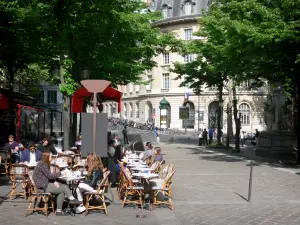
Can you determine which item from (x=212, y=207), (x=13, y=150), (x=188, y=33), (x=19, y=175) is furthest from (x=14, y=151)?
(x=188, y=33)

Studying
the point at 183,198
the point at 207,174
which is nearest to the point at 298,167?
the point at 207,174

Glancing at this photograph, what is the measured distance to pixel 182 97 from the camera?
225 ft

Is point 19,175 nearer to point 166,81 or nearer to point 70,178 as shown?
point 70,178

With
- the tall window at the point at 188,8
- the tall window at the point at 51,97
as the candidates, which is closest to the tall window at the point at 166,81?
the tall window at the point at 188,8

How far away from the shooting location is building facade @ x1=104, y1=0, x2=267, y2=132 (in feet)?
215

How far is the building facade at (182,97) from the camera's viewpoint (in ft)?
215

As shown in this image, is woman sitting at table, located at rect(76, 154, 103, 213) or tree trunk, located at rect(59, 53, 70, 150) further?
tree trunk, located at rect(59, 53, 70, 150)

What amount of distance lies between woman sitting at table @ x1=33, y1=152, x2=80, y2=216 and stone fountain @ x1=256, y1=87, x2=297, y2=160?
17209mm

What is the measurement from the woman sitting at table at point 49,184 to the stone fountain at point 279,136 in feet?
56.5

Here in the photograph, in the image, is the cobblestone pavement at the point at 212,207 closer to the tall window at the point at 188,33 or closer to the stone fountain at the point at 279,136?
the stone fountain at the point at 279,136

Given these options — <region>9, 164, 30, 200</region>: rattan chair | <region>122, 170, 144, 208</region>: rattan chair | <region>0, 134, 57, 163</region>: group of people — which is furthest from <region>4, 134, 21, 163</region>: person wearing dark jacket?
<region>122, 170, 144, 208</region>: rattan chair

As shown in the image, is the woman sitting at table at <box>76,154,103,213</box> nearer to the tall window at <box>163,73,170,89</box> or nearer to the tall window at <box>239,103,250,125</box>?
the tall window at <box>239,103,250,125</box>

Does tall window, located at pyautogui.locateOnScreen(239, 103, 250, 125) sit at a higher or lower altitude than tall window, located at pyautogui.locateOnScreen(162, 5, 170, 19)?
lower

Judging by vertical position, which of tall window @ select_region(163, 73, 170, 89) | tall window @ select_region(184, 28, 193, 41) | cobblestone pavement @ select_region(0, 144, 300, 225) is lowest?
cobblestone pavement @ select_region(0, 144, 300, 225)
